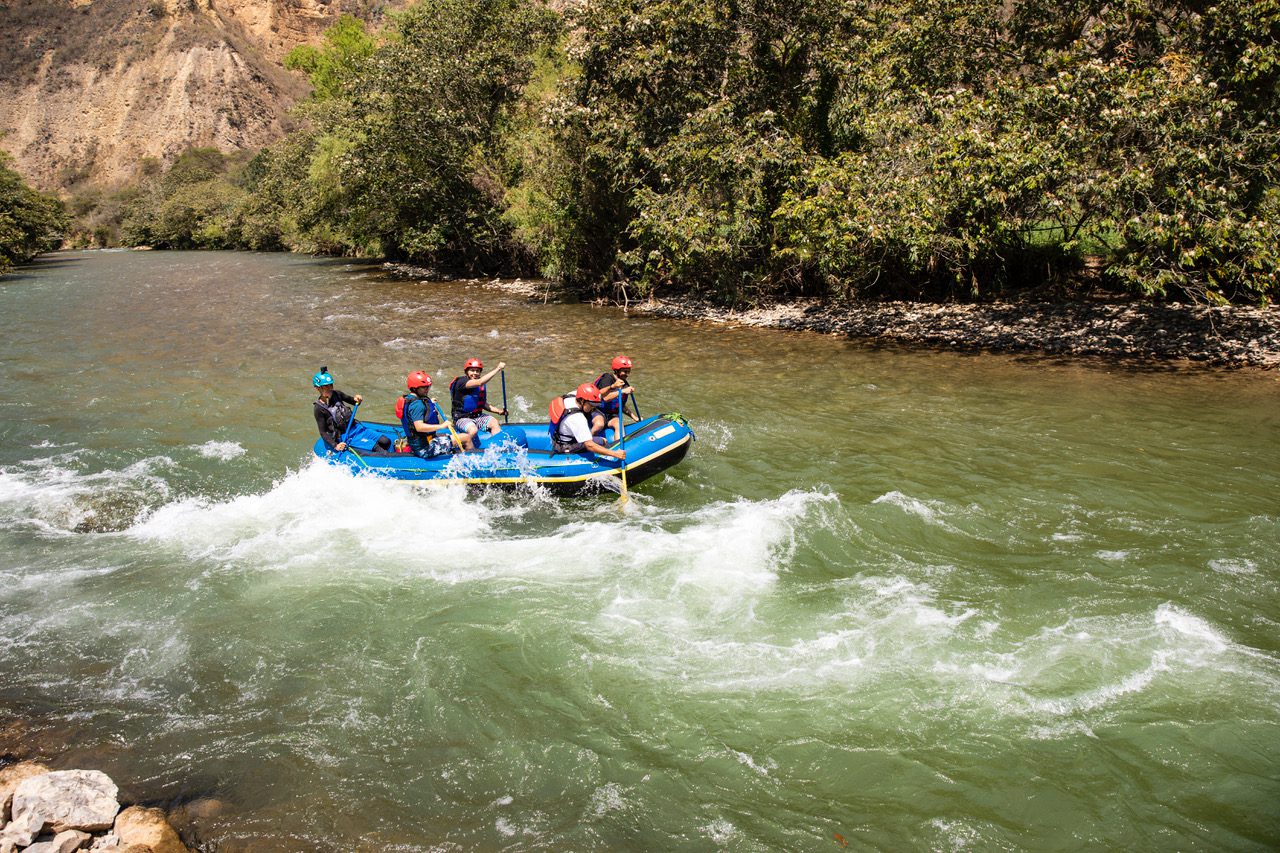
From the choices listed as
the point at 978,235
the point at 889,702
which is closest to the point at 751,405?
the point at 978,235

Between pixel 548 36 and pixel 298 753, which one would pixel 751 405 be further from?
pixel 548 36

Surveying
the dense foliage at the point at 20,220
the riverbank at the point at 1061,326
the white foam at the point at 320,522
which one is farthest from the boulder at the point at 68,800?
the dense foliage at the point at 20,220

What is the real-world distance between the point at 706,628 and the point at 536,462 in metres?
3.41

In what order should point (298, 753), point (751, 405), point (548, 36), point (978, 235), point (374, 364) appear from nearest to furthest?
point (298, 753) → point (751, 405) → point (978, 235) → point (374, 364) → point (548, 36)

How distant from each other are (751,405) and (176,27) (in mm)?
99823

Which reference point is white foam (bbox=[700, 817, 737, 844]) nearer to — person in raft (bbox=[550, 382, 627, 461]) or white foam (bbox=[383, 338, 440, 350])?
person in raft (bbox=[550, 382, 627, 461])

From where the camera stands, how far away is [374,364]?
55.4 feet

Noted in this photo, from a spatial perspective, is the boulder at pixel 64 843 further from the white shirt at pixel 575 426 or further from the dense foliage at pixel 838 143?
the dense foliage at pixel 838 143

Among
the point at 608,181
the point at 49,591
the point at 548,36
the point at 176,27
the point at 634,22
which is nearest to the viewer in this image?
the point at 49,591

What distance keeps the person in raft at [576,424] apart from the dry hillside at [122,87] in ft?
289

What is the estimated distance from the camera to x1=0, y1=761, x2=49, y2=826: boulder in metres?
4.32

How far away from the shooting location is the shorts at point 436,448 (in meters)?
9.64

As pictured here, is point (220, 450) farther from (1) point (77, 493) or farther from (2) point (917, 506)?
(2) point (917, 506)

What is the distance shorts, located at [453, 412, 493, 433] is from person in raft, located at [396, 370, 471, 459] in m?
0.23
